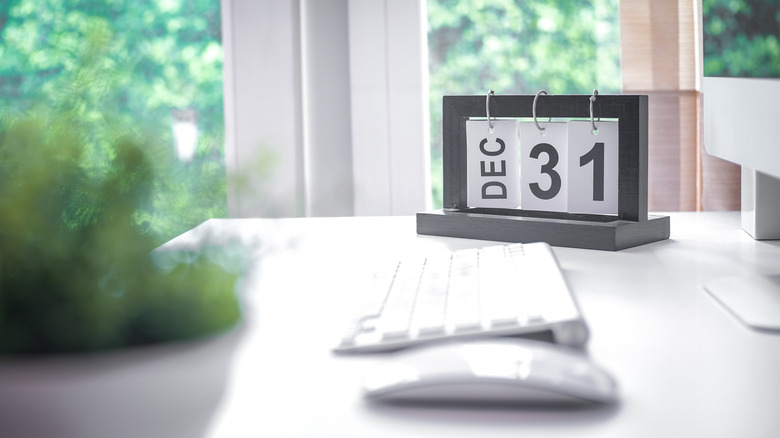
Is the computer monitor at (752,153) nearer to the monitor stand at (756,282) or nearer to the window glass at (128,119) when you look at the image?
the monitor stand at (756,282)

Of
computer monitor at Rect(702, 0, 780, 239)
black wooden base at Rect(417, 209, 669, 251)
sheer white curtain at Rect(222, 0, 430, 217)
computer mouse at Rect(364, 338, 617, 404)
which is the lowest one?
computer mouse at Rect(364, 338, 617, 404)

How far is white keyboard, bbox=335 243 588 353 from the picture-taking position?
0.72 m

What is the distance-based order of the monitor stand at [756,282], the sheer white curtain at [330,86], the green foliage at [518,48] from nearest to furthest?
the monitor stand at [756,282]
the sheer white curtain at [330,86]
the green foliage at [518,48]

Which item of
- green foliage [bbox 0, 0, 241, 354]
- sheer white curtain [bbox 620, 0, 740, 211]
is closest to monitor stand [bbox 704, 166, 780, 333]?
green foliage [bbox 0, 0, 241, 354]

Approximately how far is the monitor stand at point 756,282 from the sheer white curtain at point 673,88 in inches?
46.1

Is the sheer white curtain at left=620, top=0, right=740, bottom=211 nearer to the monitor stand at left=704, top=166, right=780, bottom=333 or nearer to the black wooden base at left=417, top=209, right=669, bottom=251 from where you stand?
the monitor stand at left=704, top=166, right=780, bottom=333

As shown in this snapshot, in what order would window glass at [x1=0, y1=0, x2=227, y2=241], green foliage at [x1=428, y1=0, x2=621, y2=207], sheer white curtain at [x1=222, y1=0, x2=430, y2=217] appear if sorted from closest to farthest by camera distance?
window glass at [x1=0, y1=0, x2=227, y2=241] → sheer white curtain at [x1=222, y1=0, x2=430, y2=217] → green foliage at [x1=428, y1=0, x2=621, y2=207]

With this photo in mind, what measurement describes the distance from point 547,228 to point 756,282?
341 millimetres

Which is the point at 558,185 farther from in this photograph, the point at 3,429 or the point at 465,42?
the point at 465,42

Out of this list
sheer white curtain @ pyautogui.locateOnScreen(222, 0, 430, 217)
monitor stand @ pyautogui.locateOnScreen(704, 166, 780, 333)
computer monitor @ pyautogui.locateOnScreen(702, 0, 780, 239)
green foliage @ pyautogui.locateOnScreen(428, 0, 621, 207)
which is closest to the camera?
monitor stand @ pyautogui.locateOnScreen(704, 166, 780, 333)

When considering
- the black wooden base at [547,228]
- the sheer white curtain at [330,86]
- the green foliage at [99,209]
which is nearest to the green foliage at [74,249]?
the green foliage at [99,209]

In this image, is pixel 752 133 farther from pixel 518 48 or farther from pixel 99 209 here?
pixel 518 48

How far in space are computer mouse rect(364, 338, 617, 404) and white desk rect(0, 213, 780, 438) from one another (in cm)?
1

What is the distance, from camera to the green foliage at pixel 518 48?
8.86 ft
